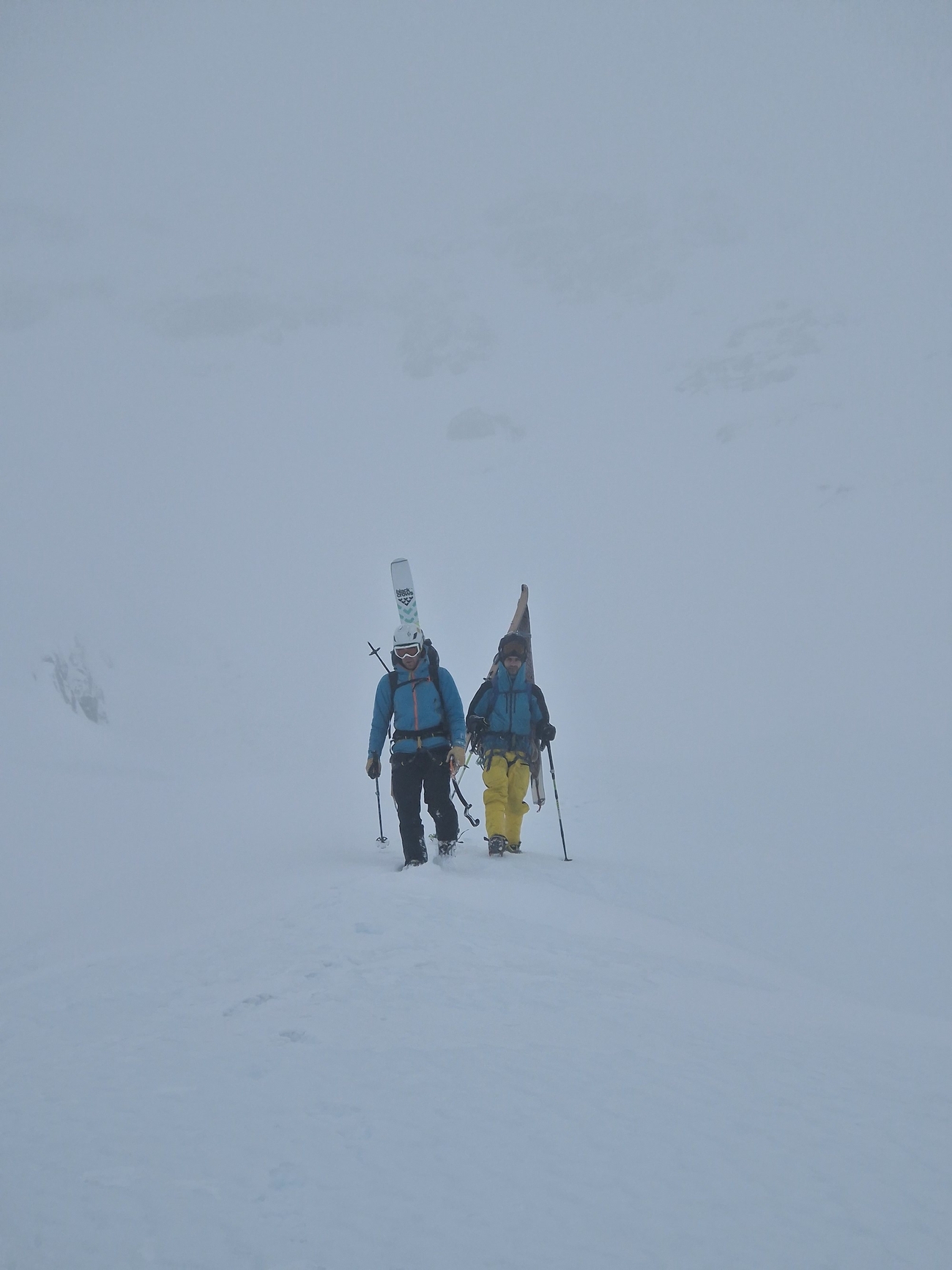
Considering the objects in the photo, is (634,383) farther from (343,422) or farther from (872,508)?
(872,508)

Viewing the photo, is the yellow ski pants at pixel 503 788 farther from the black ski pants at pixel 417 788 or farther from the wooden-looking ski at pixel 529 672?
the black ski pants at pixel 417 788

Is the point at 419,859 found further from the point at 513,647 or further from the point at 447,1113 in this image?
the point at 447,1113

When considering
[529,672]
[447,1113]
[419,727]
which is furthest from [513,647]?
[447,1113]

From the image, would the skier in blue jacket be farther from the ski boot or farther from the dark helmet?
the dark helmet

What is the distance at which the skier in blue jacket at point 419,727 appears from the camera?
22.9 feet

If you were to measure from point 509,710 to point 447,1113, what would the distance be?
5054 mm

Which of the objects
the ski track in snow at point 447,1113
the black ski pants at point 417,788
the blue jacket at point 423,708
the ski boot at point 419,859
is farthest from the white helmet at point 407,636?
the ski track in snow at point 447,1113

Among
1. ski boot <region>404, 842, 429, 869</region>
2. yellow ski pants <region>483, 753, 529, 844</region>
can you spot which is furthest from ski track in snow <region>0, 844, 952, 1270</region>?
yellow ski pants <region>483, 753, 529, 844</region>

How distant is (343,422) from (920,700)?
43232 millimetres

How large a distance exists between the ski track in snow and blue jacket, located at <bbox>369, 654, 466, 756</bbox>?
2.22 metres

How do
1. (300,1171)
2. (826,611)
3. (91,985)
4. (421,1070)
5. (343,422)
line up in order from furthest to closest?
(343,422)
(826,611)
(91,985)
(421,1070)
(300,1171)

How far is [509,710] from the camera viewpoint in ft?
26.0

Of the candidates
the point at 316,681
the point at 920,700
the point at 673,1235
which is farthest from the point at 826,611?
the point at 673,1235

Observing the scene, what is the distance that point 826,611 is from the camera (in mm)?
29078
